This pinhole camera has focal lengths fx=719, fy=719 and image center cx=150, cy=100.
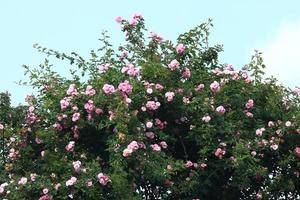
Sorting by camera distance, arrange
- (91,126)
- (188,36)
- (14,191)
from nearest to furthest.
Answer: (14,191) → (91,126) → (188,36)

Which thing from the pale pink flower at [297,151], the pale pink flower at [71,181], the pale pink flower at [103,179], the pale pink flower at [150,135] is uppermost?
the pale pink flower at [150,135]

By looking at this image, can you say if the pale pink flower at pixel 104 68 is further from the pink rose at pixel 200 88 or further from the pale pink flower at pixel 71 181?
the pale pink flower at pixel 71 181

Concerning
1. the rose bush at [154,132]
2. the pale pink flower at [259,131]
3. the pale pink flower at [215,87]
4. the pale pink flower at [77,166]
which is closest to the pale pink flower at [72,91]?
the rose bush at [154,132]

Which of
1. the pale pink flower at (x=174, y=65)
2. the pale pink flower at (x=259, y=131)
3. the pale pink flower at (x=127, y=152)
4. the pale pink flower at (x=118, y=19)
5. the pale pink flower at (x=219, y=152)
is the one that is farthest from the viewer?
the pale pink flower at (x=118, y=19)

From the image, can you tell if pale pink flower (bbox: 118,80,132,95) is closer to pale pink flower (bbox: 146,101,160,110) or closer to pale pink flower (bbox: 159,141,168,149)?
pale pink flower (bbox: 146,101,160,110)

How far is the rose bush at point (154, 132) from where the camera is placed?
371 inches

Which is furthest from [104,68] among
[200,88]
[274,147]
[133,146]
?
[274,147]

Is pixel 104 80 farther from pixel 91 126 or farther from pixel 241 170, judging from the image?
pixel 241 170

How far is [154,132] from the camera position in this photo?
33.3 ft

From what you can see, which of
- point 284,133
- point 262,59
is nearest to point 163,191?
point 284,133

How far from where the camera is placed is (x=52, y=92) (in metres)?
10.9

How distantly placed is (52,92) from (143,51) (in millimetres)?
1692

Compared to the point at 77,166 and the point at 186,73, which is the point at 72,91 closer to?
the point at 77,166

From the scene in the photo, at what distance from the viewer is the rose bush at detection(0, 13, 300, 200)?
943 centimetres
